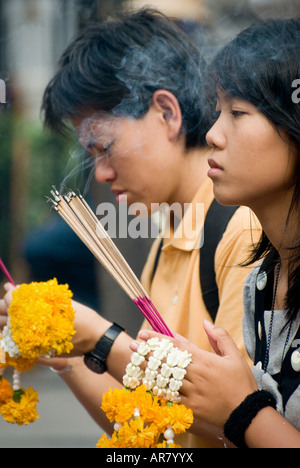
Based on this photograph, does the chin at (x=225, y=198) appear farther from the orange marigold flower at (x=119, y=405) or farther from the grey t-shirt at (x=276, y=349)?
the orange marigold flower at (x=119, y=405)

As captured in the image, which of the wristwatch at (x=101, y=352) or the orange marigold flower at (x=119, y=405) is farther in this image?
the wristwatch at (x=101, y=352)

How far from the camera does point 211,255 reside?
1.71m

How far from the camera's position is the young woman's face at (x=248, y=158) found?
4.22ft

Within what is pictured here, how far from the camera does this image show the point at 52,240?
2.27 metres

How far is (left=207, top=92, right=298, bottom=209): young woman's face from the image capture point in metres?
1.29

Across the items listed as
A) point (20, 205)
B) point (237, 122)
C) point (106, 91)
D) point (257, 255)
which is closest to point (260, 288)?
point (257, 255)

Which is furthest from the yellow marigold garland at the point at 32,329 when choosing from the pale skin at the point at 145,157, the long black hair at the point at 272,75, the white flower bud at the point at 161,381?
the long black hair at the point at 272,75

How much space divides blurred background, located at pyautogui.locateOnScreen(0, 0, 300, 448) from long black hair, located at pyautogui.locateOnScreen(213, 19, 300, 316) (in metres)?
0.38

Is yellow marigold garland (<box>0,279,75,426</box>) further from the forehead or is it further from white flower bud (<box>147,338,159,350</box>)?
the forehead

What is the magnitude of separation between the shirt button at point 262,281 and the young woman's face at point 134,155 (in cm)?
49

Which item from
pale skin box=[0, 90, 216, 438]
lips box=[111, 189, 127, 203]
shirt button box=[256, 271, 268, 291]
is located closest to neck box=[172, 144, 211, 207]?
pale skin box=[0, 90, 216, 438]

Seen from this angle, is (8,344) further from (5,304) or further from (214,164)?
(214,164)

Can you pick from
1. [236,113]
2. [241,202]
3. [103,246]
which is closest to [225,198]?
[241,202]

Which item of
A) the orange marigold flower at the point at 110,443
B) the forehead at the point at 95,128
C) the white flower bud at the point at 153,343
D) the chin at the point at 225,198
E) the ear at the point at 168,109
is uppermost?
the ear at the point at 168,109
